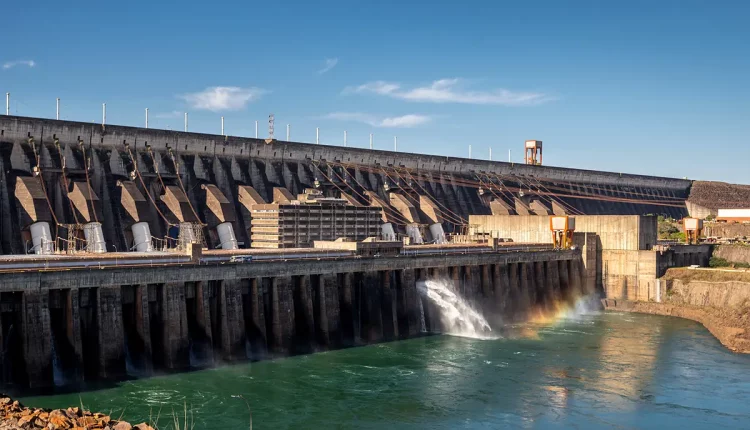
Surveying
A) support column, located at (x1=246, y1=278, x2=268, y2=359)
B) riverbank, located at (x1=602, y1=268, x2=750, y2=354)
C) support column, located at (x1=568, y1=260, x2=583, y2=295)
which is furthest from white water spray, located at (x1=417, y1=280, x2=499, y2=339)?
riverbank, located at (x1=602, y1=268, x2=750, y2=354)

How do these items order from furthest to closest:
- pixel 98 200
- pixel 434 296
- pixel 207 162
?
pixel 207 162 < pixel 98 200 < pixel 434 296

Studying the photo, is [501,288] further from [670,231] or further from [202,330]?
[670,231]

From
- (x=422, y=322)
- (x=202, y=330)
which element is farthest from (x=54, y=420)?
(x=422, y=322)

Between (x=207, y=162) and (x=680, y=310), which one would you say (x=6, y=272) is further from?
(x=680, y=310)

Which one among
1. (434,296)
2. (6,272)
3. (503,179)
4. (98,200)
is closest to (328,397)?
(6,272)

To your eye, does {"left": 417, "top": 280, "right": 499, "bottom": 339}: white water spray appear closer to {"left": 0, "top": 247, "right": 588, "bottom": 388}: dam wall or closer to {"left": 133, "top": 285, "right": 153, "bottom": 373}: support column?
{"left": 0, "top": 247, "right": 588, "bottom": 388}: dam wall
